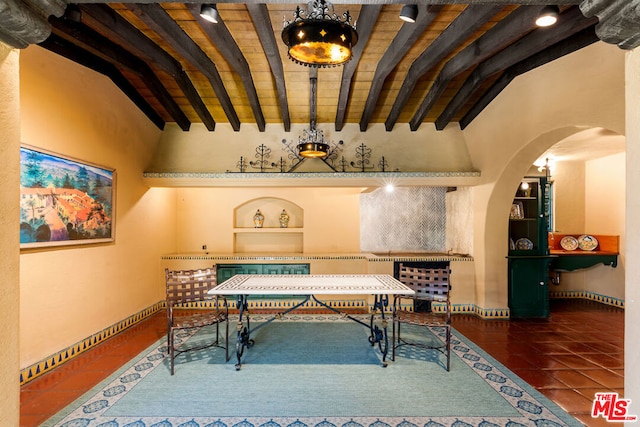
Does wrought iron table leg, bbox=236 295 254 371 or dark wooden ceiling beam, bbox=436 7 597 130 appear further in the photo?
wrought iron table leg, bbox=236 295 254 371

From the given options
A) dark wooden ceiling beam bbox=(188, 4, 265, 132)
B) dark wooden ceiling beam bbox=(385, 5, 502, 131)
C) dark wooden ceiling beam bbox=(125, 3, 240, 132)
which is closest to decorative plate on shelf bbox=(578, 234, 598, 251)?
dark wooden ceiling beam bbox=(385, 5, 502, 131)

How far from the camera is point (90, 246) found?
4199mm

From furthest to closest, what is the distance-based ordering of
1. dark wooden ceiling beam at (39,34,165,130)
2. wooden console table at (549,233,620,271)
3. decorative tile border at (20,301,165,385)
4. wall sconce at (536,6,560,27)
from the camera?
wooden console table at (549,233,620,271)
dark wooden ceiling beam at (39,34,165,130)
decorative tile border at (20,301,165,385)
wall sconce at (536,6,560,27)

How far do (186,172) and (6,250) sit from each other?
13.7 feet

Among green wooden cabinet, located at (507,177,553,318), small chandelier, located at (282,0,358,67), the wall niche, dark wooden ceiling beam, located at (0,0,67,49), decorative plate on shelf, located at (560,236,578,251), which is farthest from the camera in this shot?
the wall niche

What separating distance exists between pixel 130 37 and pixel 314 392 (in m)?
3.87

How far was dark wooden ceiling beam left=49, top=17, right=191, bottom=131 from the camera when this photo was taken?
3.23 meters

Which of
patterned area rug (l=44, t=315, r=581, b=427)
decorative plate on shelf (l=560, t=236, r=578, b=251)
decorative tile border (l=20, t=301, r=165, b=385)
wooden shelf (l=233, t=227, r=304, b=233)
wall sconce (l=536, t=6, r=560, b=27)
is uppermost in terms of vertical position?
wall sconce (l=536, t=6, r=560, b=27)

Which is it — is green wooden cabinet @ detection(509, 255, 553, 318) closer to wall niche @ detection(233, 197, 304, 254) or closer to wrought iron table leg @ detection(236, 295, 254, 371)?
wall niche @ detection(233, 197, 304, 254)

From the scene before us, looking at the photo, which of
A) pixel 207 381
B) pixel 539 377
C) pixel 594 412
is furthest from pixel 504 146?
pixel 207 381

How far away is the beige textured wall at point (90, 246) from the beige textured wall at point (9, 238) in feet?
6.47

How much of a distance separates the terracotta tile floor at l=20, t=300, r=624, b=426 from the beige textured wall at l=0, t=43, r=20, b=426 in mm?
→ 1436

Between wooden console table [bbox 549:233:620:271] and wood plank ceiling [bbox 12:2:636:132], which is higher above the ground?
wood plank ceiling [bbox 12:2:636:132]

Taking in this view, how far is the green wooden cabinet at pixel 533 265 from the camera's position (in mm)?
5551
